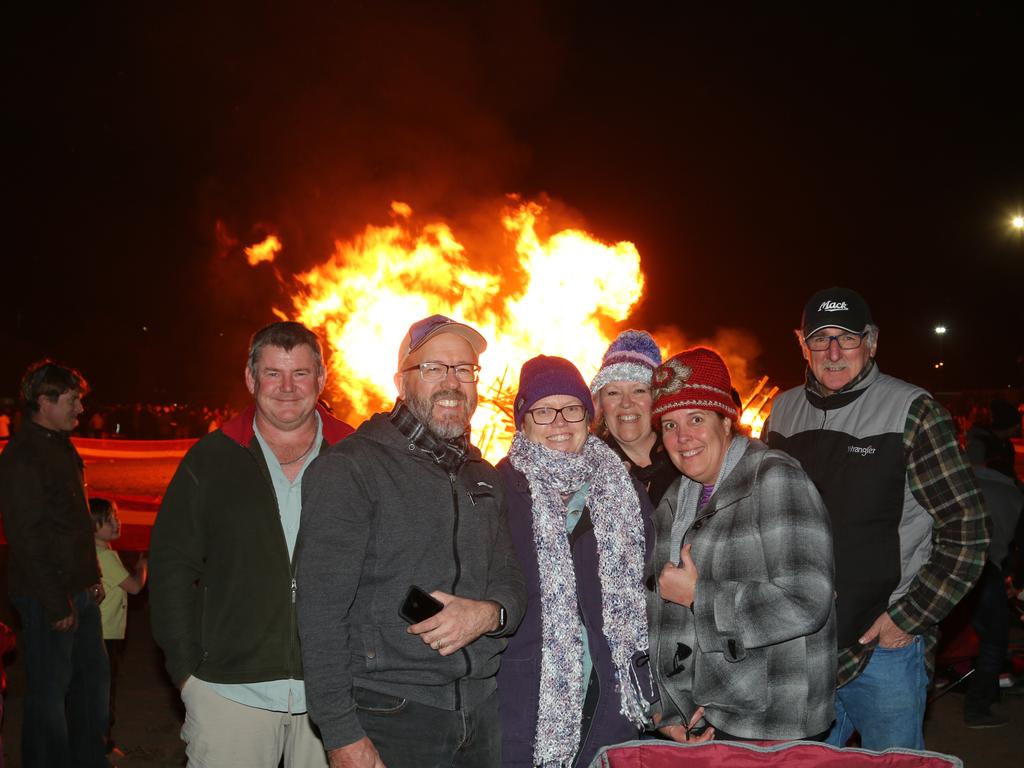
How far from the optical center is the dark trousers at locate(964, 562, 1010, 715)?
6.62 meters

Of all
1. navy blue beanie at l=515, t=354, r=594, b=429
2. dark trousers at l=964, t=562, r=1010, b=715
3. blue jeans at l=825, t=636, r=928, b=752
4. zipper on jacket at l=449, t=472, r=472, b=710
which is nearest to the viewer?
zipper on jacket at l=449, t=472, r=472, b=710

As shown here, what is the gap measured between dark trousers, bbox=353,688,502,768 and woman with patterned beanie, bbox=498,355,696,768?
44 centimetres

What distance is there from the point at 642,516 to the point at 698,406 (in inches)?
28.1

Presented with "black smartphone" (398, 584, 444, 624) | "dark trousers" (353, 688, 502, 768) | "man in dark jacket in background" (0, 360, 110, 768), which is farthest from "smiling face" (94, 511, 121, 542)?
"black smartphone" (398, 584, 444, 624)

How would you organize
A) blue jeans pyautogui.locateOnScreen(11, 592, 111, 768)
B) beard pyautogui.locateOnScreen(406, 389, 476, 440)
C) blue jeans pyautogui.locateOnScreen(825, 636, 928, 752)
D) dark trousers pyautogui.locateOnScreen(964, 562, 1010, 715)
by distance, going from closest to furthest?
1. beard pyautogui.locateOnScreen(406, 389, 476, 440)
2. blue jeans pyautogui.locateOnScreen(825, 636, 928, 752)
3. blue jeans pyautogui.locateOnScreen(11, 592, 111, 768)
4. dark trousers pyautogui.locateOnScreen(964, 562, 1010, 715)

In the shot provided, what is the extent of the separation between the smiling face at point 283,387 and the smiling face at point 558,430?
39.2 inches

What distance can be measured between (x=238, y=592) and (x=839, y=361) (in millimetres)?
2847

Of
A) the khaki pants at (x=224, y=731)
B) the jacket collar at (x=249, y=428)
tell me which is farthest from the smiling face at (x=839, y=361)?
the khaki pants at (x=224, y=731)

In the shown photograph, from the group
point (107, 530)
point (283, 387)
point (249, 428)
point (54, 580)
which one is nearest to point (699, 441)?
point (283, 387)

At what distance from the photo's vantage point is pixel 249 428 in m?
3.48

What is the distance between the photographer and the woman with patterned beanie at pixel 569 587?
3.13 metres

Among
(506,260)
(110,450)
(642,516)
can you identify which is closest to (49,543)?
(642,516)

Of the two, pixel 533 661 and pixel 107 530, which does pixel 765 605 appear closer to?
pixel 533 661

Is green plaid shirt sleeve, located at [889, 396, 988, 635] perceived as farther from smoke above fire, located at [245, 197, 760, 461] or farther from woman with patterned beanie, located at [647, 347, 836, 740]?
smoke above fire, located at [245, 197, 760, 461]
